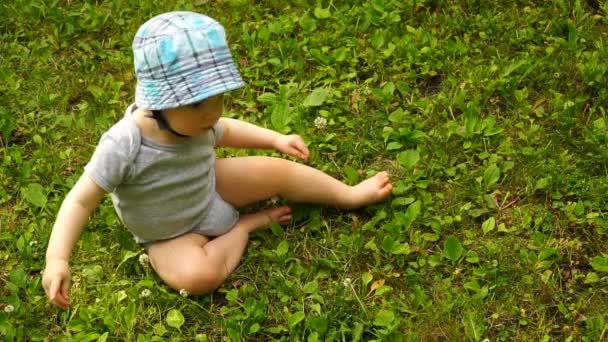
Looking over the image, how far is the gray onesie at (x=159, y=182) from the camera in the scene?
7.85ft

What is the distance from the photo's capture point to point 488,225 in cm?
280

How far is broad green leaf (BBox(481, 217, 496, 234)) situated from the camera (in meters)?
2.79

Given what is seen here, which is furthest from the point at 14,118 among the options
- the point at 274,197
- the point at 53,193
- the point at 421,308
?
the point at 421,308

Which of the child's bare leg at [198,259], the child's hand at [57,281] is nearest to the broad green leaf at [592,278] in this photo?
the child's bare leg at [198,259]

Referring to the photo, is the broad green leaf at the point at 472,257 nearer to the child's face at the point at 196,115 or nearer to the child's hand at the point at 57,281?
the child's face at the point at 196,115

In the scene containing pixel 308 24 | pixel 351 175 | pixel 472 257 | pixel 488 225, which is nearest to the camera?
pixel 472 257

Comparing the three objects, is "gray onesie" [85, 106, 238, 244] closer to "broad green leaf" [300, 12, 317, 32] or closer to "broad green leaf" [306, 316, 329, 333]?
"broad green leaf" [306, 316, 329, 333]

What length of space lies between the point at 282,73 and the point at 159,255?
1.21 m

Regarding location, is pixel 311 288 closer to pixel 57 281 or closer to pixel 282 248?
pixel 282 248

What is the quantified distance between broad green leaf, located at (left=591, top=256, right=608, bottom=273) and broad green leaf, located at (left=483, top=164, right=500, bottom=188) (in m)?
0.47

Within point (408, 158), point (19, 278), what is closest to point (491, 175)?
point (408, 158)

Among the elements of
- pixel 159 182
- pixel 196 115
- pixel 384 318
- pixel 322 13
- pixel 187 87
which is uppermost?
pixel 187 87

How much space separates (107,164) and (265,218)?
68cm

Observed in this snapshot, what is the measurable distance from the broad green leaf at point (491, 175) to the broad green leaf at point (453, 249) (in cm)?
34
